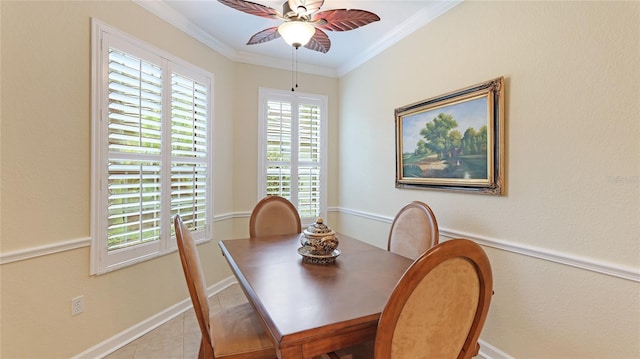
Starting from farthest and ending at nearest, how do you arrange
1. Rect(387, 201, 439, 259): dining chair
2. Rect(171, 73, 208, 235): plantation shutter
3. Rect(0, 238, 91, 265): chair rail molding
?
Rect(171, 73, 208, 235): plantation shutter < Rect(387, 201, 439, 259): dining chair < Rect(0, 238, 91, 265): chair rail molding

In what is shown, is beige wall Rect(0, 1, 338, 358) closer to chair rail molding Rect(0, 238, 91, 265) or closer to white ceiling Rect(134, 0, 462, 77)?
chair rail molding Rect(0, 238, 91, 265)

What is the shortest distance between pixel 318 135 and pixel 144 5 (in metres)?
2.39

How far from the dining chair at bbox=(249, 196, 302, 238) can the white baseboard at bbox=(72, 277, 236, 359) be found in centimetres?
107

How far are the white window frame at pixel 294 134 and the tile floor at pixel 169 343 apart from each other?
1.64 meters

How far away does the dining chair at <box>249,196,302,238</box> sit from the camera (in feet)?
8.54

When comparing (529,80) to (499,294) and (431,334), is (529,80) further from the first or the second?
(431,334)

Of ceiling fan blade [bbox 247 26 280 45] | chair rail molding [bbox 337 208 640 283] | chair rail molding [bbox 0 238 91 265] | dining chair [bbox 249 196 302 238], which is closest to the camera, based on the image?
chair rail molding [bbox 337 208 640 283]

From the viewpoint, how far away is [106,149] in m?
2.08

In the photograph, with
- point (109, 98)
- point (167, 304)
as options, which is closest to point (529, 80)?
point (109, 98)

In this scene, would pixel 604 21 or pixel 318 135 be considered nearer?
pixel 604 21

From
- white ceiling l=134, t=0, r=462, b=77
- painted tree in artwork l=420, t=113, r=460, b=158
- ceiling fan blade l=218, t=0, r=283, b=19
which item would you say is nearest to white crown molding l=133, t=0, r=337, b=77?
white ceiling l=134, t=0, r=462, b=77

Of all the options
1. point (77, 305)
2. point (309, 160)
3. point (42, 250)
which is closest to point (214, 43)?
point (309, 160)

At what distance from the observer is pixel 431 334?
1.00 meters

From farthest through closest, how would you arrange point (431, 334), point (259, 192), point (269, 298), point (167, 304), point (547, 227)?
point (259, 192) → point (167, 304) → point (547, 227) → point (269, 298) → point (431, 334)
